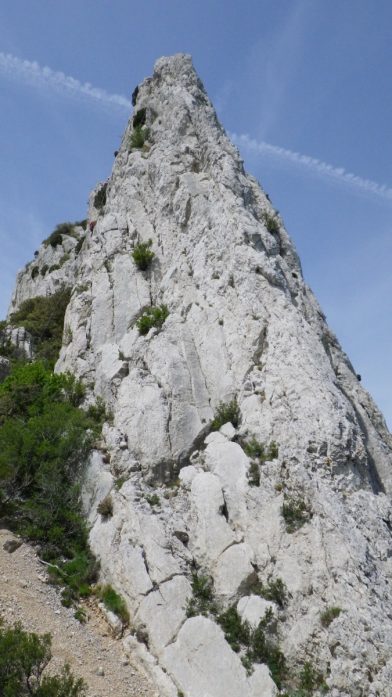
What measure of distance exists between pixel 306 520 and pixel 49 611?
7.40 meters

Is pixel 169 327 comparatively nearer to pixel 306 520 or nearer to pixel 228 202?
pixel 228 202

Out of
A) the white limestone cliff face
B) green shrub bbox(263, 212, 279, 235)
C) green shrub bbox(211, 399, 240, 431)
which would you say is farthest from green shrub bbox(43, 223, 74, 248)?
green shrub bbox(211, 399, 240, 431)

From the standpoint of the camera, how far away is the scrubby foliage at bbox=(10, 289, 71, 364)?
29.9 metres

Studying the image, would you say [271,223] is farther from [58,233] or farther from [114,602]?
A: [58,233]

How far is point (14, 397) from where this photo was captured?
22.2 meters

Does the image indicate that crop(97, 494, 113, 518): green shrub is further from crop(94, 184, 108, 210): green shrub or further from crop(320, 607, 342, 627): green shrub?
crop(94, 184, 108, 210): green shrub

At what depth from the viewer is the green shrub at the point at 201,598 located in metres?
13.0

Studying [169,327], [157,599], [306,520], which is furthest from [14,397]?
[306,520]

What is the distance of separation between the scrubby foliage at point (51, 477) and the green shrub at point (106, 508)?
32.4 inches

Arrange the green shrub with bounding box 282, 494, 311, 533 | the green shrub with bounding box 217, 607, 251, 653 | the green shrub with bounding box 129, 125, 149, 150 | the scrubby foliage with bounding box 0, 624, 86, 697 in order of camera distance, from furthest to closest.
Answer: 1. the green shrub with bounding box 129, 125, 149, 150
2. the green shrub with bounding box 282, 494, 311, 533
3. the green shrub with bounding box 217, 607, 251, 653
4. the scrubby foliage with bounding box 0, 624, 86, 697

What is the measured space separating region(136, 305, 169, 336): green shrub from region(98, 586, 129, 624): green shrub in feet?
36.5

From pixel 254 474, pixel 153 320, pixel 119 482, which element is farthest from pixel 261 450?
pixel 153 320

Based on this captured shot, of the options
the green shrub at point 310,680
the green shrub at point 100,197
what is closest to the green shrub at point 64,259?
the green shrub at point 100,197

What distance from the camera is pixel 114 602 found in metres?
14.0
